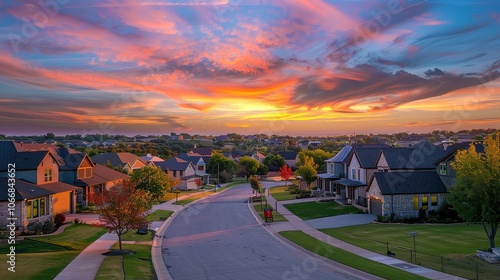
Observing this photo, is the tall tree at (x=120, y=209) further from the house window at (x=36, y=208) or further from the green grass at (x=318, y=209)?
the green grass at (x=318, y=209)

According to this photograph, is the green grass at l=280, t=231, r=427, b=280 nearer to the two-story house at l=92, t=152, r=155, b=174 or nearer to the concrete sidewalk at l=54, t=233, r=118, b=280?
the concrete sidewalk at l=54, t=233, r=118, b=280

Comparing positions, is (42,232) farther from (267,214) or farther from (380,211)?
(380,211)

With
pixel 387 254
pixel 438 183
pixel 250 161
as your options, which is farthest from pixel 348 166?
pixel 250 161

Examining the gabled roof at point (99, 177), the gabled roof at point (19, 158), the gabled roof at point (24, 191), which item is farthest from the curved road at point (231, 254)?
the gabled roof at point (19, 158)

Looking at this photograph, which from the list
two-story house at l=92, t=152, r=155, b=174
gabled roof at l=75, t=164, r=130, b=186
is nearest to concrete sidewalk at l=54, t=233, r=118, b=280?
gabled roof at l=75, t=164, r=130, b=186

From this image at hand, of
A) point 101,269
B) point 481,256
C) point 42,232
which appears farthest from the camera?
point 42,232

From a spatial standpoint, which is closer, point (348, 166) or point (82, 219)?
point (82, 219)
